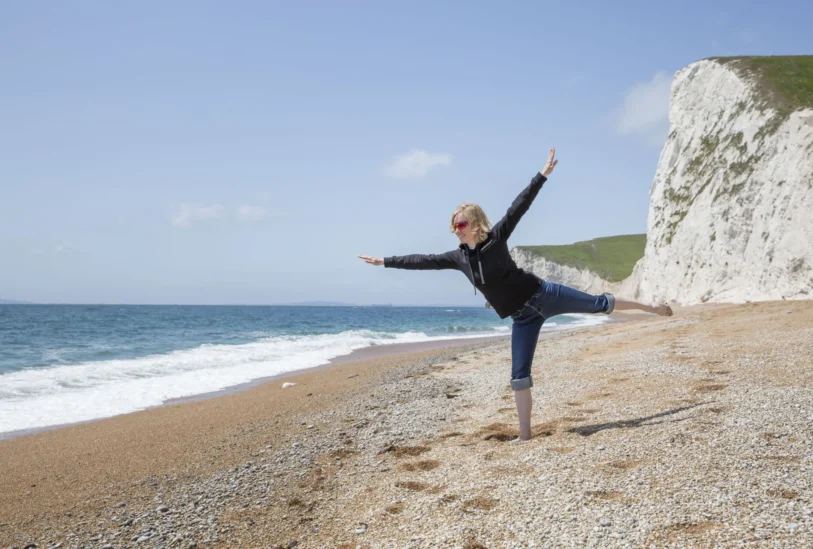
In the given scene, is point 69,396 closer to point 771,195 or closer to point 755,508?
point 755,508

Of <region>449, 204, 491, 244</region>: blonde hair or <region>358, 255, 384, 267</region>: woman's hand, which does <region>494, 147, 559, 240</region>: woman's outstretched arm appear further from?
<region>358, 255, 384, 267</region>: woman's hand

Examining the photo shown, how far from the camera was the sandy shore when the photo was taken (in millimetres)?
3857

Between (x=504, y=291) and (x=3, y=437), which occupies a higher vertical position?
(x=504, y=291)

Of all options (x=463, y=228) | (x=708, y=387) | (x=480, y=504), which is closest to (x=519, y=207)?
(x=463, y=228)

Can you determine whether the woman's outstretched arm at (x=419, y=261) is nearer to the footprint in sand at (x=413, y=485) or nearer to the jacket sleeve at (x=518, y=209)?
the jacket sleeve at (x=518, y=209)

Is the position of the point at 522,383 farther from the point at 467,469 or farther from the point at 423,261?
the point at 423,261

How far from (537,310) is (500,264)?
782 mm

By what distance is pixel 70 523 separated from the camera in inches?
210

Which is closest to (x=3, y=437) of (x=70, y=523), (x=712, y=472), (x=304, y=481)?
(x=70, y=523)

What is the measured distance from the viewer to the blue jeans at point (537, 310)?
236 inches

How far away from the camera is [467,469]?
5355 mm

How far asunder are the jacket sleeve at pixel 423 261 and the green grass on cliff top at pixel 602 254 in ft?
321

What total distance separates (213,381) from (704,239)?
110 feet

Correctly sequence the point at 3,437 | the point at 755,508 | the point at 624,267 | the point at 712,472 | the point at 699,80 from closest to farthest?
1. the point at 755,508
2. the point at 712,472
3. the point at 3,437
4. the point at 699,80
5. the point at 624,267
